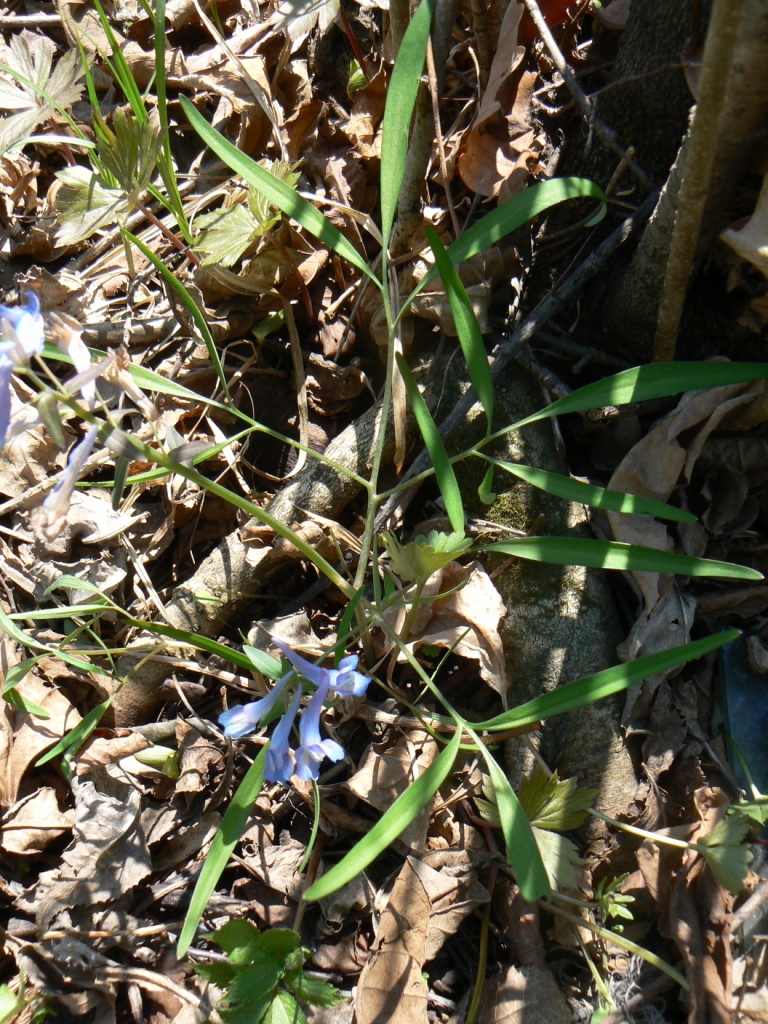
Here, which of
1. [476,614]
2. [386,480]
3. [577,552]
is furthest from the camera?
[386,480]

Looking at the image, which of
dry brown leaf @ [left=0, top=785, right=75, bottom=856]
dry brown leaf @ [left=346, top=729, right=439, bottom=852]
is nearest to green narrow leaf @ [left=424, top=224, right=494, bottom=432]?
dry brown leaf @ [left=346, top=729, right=439, bottom=852]

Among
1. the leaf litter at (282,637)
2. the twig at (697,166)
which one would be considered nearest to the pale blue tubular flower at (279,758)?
the leaf litter at (282,637)

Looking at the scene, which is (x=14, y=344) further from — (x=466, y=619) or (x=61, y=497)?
(x=466, y=619)

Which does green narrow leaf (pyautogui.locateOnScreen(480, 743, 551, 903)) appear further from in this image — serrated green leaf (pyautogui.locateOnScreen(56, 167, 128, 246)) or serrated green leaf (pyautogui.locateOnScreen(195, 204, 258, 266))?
serrated green leaf (pyautogui.locateOnScreen(56, 167, 128, 246))

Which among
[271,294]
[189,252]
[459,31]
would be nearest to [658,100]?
[459,31]

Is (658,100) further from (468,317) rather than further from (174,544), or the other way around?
(174,544)

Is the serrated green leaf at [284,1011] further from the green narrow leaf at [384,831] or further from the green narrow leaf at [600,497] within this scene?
the green narrow leaf at [600,497]

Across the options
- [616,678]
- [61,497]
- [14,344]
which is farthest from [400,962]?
[14,344]
